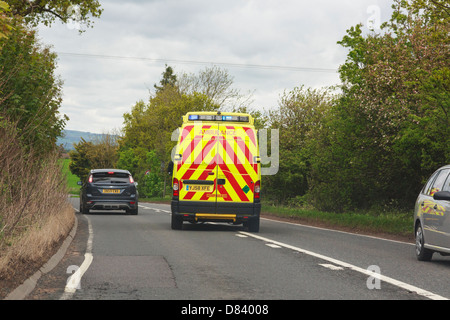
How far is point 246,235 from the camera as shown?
16469mm

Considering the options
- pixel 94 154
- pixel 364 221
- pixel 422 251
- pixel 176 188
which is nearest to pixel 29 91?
pixel 176 188

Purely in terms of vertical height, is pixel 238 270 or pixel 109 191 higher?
pixel 109 191

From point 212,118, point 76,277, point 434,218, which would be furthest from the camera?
point 212,118

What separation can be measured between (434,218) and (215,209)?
21.8 feet

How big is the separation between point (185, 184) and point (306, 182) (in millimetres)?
23221

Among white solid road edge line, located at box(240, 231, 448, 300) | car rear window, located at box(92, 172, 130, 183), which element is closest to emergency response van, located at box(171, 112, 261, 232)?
white solid road edge line, located at box(240, 231, 448, 300)

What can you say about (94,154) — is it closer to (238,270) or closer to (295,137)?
(295,137)

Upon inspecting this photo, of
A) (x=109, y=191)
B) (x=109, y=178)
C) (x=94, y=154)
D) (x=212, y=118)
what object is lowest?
(x=109, y=191)

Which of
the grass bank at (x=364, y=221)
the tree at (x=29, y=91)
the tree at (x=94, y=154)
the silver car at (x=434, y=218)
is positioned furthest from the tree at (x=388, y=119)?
the tree at (x=94, y=154)

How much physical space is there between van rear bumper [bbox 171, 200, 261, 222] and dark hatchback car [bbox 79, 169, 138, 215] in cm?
844

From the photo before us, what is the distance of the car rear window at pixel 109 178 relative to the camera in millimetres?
25078

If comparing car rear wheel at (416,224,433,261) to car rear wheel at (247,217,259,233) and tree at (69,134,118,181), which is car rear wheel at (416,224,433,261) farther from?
tree at (69,134,118,181)

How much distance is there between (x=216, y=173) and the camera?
17.0 meters
